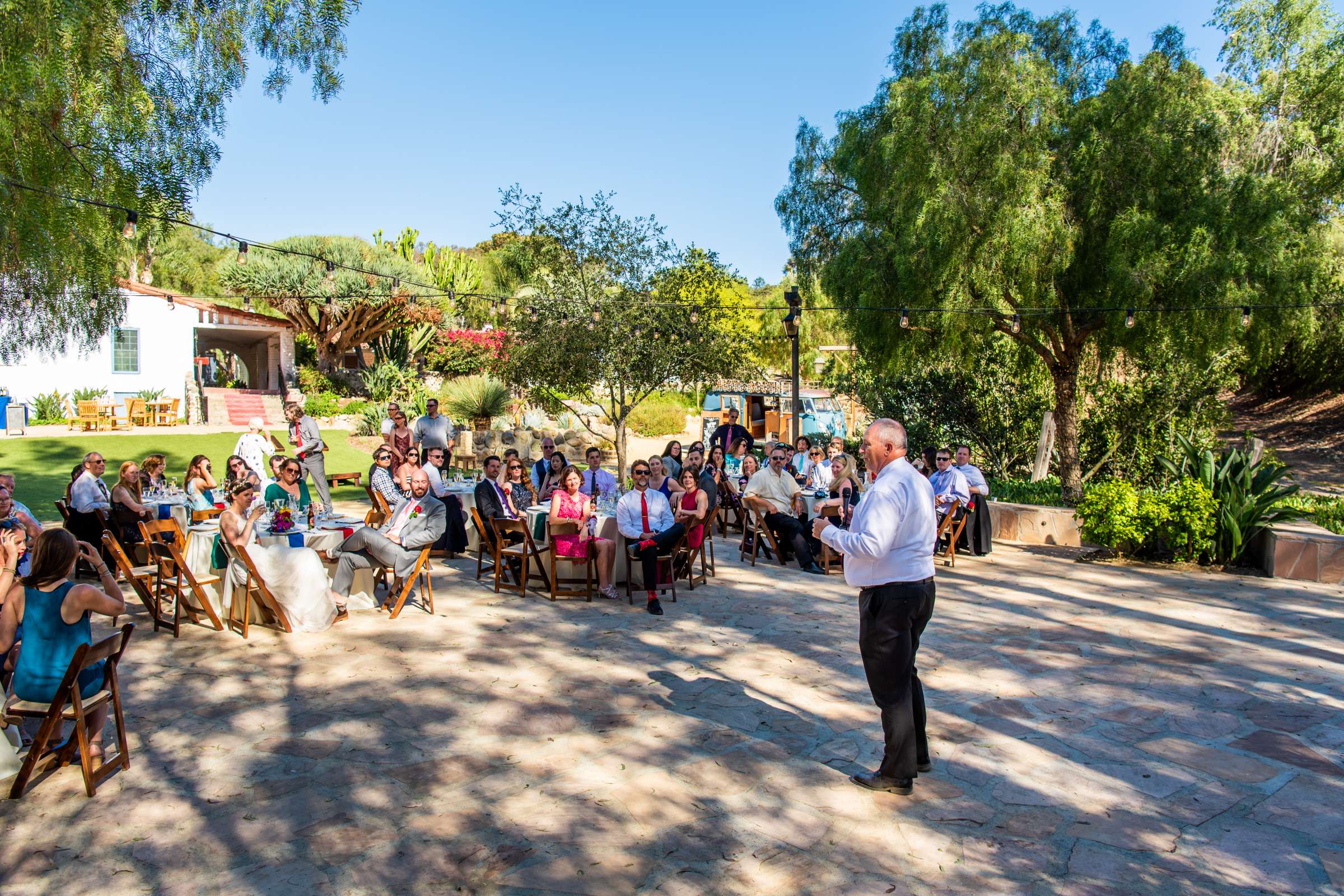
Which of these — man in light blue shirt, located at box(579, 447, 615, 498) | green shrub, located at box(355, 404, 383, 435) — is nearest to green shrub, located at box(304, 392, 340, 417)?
green shrub, located at box(355, 404, 383, 435)

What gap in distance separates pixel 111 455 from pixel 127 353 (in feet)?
29.8

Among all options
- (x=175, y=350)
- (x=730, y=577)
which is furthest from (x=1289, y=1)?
(x=175, y=350)

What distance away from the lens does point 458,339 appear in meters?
34.3

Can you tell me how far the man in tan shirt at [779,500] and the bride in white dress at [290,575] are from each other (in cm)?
462

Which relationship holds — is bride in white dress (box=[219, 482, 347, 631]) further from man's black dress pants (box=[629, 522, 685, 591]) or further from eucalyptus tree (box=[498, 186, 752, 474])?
eucalyptus tree (box=[498, 186, 752, 474])

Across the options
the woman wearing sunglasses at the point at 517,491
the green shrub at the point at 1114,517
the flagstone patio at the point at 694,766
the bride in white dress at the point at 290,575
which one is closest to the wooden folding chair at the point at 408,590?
the flagstone patio at the point at 694,766

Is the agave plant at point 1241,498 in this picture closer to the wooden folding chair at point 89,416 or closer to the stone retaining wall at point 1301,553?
the stone retaining wall at point 1301,553

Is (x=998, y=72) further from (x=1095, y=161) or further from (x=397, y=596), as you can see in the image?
(x=397, y=596)

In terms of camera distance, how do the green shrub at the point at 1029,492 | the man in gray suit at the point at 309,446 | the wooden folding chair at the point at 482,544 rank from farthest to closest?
1. the green shrub at the point at 1029,492
2. the man in gray suit at the point at 309,446
3. the wooden folding chair at the point at 482,544

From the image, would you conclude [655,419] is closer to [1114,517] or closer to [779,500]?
[779,500]

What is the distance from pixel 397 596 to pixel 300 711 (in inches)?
90.6

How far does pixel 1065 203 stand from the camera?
12.1 m

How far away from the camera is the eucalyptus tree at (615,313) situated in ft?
45.7

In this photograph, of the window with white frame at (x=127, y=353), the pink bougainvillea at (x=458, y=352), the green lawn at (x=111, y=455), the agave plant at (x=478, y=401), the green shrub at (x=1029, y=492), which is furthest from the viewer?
the pink bougainvillea at (x=458, y=352)
